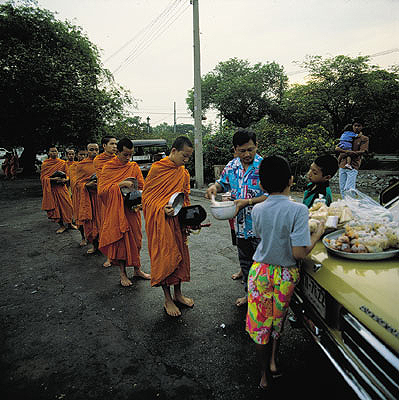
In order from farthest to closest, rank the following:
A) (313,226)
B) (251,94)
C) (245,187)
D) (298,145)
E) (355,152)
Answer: (251,94)
(298,145)
(355,152)
(245,187)
(313,226)

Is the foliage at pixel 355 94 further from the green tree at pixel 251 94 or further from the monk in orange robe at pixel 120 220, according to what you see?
the monk in orange robe at pixel 120 220

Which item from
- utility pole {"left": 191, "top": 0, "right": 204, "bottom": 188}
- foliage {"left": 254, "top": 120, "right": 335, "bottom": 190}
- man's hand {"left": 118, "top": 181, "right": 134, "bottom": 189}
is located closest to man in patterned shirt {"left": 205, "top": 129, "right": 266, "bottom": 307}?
man's hand {"left": 118, "top": 181, "right": 134, "bottom": 189}

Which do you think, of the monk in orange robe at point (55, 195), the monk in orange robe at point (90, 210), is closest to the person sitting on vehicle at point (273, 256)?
the monk in orange robe at point (90, 210)

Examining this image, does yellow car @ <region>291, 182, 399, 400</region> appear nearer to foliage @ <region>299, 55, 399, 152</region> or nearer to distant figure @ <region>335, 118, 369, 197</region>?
distant figure @ <region>335, 118, 369, 197</region>

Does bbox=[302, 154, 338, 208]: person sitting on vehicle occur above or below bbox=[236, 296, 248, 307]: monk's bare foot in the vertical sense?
above

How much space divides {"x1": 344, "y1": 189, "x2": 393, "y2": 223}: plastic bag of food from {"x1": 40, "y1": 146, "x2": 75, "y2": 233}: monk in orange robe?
234 inches

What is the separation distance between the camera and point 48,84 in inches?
521

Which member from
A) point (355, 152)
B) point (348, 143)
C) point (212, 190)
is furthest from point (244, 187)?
point (348, 143)

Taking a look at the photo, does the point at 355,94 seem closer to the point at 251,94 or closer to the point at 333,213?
the point at 251,94

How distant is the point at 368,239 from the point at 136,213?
2.79 metres

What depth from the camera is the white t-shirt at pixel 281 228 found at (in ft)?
5.51

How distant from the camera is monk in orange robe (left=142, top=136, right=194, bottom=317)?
2764mm

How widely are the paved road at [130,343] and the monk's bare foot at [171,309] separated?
6 cm

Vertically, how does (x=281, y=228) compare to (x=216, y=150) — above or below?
above
